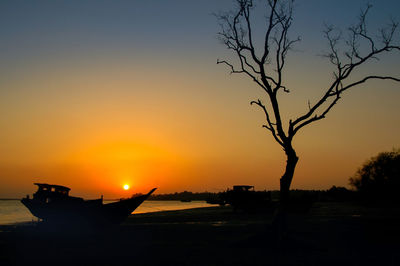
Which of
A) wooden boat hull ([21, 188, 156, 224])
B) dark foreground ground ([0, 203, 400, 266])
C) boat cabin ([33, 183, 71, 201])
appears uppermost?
boat cabin ([33, 183, 71, 201])

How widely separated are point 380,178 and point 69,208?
58.0 m

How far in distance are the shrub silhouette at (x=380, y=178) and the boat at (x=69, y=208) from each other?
45.2m

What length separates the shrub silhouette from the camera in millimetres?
59156

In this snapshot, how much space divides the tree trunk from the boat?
1497 cm

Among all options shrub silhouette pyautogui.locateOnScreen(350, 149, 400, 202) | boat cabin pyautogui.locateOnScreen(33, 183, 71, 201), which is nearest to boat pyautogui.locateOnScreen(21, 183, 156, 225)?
boat cabin pyautogui.locateOnScreen(33, 183, 71, 201)

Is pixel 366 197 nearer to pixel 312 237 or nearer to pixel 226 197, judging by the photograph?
pixel 226 197

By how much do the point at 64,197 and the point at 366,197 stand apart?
173ft

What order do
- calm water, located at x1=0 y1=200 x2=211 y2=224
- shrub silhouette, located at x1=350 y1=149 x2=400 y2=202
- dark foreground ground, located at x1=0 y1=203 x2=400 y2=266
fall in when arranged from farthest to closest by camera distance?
shrub silhouette, located at x1=350 y1=149 x2=400 y2=202 < calm water, located at x1=0 y1=200 x2=211 y2=224 < dark foreground ground, located at x1=0 y1=203 x2=400 y2=266

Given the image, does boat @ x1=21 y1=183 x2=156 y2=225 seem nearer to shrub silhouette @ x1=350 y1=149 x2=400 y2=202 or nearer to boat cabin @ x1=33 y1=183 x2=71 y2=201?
boat cabin @ x1=33 y1=183 x2=71 y2=201

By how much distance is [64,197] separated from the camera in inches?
1042

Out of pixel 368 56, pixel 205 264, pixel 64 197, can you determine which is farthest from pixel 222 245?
pixel 64 197

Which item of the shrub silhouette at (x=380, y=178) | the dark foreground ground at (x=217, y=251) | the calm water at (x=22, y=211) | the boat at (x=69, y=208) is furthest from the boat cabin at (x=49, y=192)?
the shrub silhouette at (x=380, y=178)

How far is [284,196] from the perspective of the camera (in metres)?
14.9

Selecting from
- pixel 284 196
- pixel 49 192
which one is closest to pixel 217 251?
pixel 284 196
